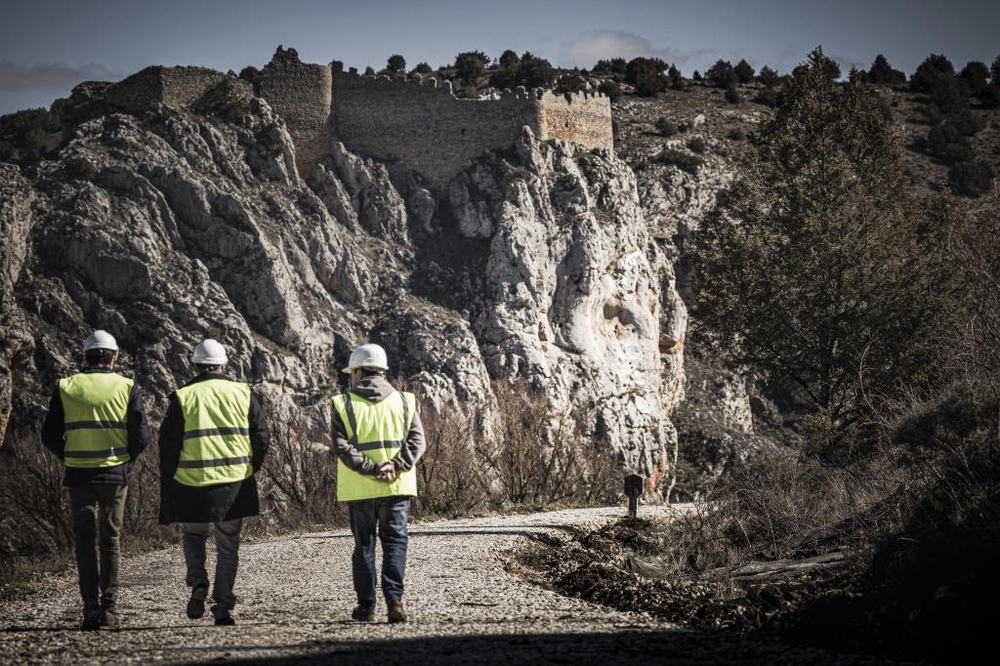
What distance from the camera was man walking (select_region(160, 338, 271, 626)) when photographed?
30.7ft

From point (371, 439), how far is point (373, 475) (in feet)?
0.93

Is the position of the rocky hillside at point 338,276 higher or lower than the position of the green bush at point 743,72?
lower

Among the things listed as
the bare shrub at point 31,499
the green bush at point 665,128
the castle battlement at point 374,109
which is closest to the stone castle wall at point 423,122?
the castle battlement at point 374,109

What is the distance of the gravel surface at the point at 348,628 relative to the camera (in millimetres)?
7961

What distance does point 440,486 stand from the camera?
26.1 m

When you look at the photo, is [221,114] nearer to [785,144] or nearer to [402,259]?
[402,259]

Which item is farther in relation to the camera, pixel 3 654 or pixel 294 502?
pixel 294 502

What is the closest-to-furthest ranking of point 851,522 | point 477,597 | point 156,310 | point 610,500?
point 477,597 < point 851,522 < point 610,500 < point 156,310

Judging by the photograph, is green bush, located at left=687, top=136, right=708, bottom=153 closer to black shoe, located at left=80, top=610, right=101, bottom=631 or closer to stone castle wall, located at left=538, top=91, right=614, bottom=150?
stone castle wall, located at left=538, top=91, right=614, bottom=150

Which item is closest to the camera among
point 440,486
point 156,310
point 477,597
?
point 477,597

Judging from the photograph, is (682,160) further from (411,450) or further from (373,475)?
(373,475)

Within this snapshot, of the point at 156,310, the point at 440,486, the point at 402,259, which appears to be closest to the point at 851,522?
the point at 440,486

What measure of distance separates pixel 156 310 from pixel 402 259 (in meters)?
13.4

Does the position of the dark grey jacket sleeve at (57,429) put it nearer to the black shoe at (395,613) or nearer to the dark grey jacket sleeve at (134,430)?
the dark grey jacket sleeve at (134,430)
